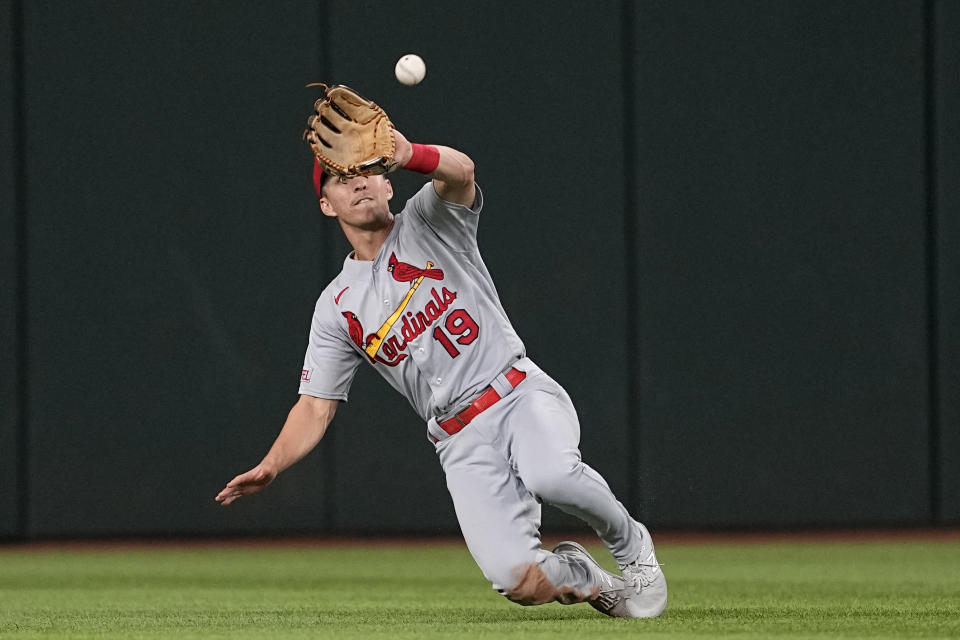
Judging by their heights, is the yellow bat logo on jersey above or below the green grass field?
above

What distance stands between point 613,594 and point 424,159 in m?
1.41

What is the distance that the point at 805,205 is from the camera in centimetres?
752

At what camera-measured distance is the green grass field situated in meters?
3.92

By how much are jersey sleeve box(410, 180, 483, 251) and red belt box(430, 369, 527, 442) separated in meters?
0.44

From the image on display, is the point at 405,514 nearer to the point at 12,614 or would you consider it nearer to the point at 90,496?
the point at 90,496

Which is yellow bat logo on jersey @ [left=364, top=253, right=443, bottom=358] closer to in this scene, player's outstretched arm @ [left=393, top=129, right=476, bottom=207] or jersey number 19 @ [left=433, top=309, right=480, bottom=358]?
jersey number 19 @ [left=433, top=309, right=480, bottom=358]

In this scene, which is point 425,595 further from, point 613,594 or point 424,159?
point 424,159

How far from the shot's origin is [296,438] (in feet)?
13.8

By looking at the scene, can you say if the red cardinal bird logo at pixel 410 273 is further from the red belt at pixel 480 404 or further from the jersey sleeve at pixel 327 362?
the red belt at pixel 480 404

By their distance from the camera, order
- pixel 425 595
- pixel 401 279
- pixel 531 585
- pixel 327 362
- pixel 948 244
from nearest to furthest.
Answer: pixel 531 585, pixel 401 279, pixel 327 362, pixel 425 595, pixel 948 244

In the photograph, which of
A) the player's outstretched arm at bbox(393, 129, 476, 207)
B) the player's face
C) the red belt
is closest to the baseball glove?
the player's outstretched arm at bbox(393, 129, 476, 207)

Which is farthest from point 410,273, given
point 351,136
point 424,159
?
point 351,136

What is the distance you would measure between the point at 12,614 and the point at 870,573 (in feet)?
11.3

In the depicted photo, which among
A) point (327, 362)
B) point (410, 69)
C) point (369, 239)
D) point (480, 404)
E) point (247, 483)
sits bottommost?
point (247, 483)
